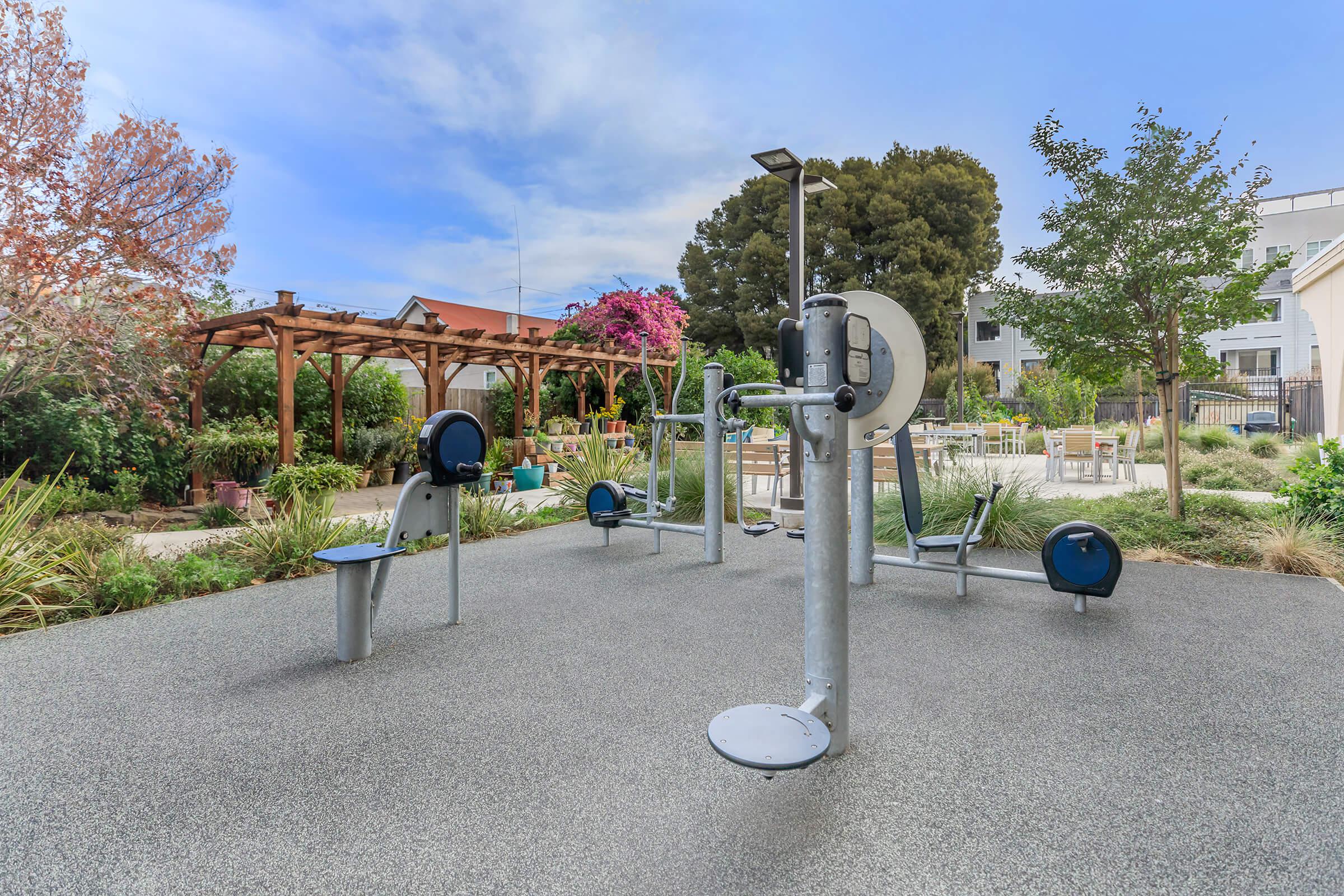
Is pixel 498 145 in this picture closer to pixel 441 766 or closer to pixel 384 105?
pixel 384 105

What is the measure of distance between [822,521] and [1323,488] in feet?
18.9

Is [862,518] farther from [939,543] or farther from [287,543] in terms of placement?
[287,543]

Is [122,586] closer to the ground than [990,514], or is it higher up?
closer to the ground

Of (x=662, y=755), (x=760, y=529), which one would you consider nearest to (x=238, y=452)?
(x=760, y=529)

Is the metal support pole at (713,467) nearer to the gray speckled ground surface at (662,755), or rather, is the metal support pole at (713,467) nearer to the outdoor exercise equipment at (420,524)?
the gray speckled ground surface at (662,755)

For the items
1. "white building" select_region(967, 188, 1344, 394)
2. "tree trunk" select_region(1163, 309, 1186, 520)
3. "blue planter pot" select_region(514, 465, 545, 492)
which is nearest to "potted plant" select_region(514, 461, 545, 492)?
"blue planter pot" select_region(514, 465, 545, 492)

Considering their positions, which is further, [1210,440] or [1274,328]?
[1274,328]

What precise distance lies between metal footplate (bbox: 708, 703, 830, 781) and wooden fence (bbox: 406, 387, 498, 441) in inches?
445

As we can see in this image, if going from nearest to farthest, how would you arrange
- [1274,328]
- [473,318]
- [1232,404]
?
[1232,404] < [473,318] < [1274,328]

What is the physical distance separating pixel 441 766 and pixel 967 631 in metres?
2.63

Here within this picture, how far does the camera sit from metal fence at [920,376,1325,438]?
42.8 feet

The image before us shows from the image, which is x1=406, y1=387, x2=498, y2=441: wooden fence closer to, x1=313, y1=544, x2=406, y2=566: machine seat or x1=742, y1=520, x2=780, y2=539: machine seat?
x1=742, y1=520, x2=780, y2=539: machine seat

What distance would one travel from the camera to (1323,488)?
529 centimetres

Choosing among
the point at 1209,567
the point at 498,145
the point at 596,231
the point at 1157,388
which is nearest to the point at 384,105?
the point at 498,145
